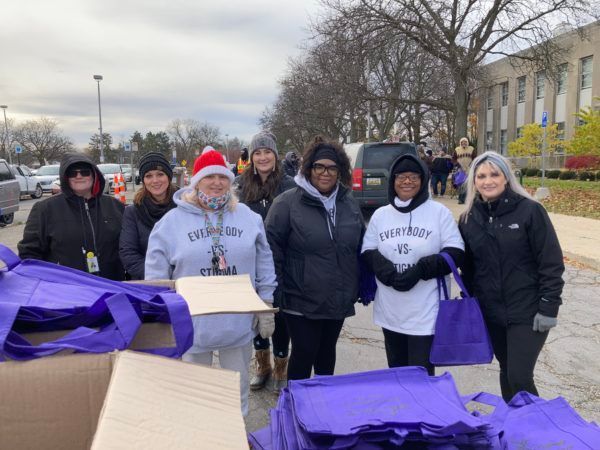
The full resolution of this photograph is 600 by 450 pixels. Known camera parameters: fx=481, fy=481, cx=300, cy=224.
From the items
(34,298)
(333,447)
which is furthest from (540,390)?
(34,298)

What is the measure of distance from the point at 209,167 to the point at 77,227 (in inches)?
42.1

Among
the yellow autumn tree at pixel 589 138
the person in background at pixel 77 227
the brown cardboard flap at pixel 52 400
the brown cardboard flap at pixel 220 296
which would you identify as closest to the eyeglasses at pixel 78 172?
the person in background at pixel 77 227

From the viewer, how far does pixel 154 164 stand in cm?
327

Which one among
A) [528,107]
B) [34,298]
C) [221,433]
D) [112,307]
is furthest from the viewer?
[528,107]

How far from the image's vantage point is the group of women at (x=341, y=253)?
8.55 ft

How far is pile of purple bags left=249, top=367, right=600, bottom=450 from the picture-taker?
1271 millimetres

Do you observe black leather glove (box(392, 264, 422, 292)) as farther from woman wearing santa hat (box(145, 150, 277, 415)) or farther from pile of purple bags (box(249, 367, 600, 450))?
pile of purple bags (box(249, 367, 600, 450))

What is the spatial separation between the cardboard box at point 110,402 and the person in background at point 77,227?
2.13 metres

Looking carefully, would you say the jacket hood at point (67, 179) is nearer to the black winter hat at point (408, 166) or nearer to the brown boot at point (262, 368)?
the brown boot at point (262, 368)

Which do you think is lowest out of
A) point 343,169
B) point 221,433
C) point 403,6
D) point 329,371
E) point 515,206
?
point 329,371

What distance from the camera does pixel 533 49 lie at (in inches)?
782

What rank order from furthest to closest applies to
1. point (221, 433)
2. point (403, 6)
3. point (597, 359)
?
1. point (403, 6)
2. point (597, 359)
3. point (221, 433)

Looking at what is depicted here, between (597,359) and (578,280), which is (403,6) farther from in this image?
(597,359)

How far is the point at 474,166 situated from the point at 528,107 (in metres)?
42.6
